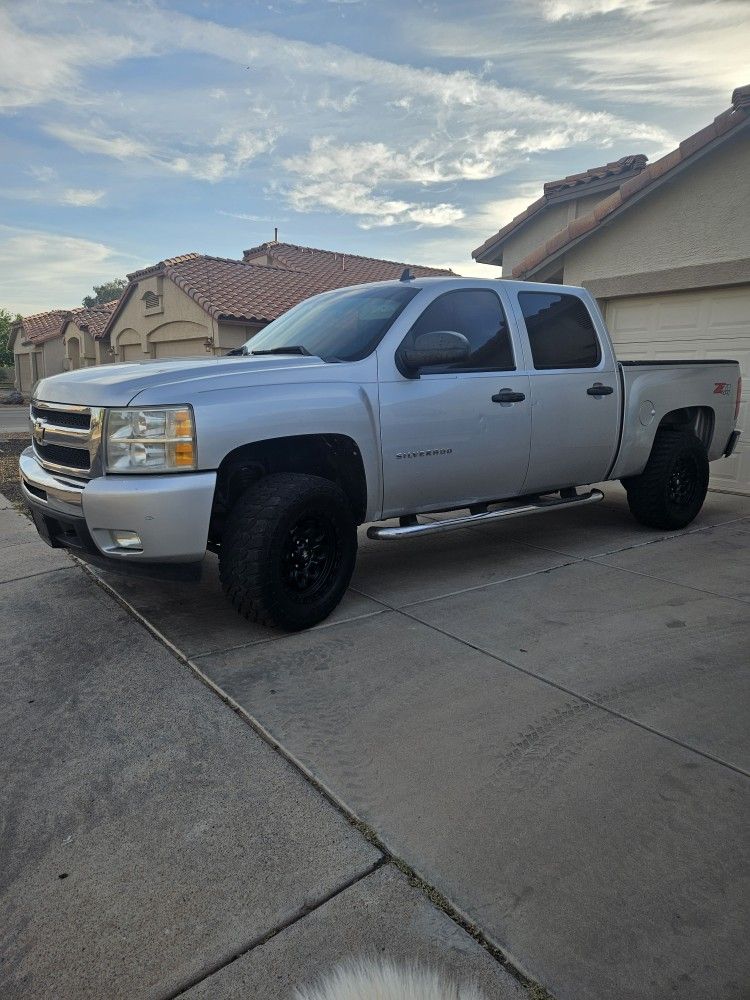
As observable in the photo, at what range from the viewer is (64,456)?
3.93 m

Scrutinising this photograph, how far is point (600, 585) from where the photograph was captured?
4.88 meters

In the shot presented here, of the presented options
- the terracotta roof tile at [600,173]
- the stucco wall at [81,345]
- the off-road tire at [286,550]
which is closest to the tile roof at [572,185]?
the terracotta roof tile at [600,173]

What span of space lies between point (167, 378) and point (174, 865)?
2282mm

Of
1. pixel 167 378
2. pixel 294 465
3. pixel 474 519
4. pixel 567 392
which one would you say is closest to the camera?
pixel 167 378

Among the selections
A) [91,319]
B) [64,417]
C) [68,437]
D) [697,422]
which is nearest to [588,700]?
[68,437]

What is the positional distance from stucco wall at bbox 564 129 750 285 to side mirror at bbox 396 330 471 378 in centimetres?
549

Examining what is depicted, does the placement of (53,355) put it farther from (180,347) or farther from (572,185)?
(572,185)

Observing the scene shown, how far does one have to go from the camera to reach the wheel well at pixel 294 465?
3.89 metres

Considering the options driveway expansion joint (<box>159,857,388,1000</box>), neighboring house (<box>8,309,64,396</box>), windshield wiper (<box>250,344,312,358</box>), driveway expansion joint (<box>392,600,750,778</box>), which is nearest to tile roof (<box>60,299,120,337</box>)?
neighboring house (<box>8,309,64,396</box>)

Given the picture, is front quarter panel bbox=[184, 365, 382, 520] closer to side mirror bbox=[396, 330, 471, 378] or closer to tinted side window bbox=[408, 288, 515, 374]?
side mirror bbox=[396, 330, 471, 378]

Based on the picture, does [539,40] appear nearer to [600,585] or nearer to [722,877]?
[600,585]

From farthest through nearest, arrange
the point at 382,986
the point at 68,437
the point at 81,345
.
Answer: the point at 81,345
the point at 68,437
the point at 382,986

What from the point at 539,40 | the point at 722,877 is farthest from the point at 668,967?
the point at 539,40

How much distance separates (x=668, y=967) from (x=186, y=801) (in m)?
1.58
